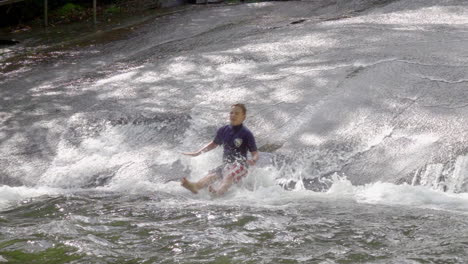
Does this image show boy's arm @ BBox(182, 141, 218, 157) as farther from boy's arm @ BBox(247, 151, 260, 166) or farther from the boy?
boy's arm @ BBox(247, 151, 260, 166)

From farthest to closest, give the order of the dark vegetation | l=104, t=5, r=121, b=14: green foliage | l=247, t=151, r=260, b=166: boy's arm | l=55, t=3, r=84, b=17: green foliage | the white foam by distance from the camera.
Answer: l=55, t=3, r=84, b=17: green foliage < l=104, t=5, r=121, b=14: green foliage < the dark vegetation < l=247, t=151, r=260, b=166: boy's arm < the white foam

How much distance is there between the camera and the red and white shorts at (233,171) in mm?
9188

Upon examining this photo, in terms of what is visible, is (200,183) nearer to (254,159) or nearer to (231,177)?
(231,177)

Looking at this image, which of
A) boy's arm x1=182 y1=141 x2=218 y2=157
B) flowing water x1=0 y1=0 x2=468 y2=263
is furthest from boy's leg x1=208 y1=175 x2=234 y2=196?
boy's arm x1=182 y1=141 x2=218 y2=157

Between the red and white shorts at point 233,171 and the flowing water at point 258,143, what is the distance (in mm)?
143

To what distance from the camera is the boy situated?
9.16 m

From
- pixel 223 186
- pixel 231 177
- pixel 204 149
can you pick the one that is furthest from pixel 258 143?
pixel 223 186

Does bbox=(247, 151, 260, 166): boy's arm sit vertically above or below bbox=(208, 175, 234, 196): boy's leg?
above

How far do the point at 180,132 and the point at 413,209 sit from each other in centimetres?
427

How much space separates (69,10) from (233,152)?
1367 centimetres

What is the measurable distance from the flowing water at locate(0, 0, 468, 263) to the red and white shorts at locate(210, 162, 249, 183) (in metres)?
0.14

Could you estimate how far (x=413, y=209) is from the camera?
778cm

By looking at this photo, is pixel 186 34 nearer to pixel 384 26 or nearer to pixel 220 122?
pixel 384 26

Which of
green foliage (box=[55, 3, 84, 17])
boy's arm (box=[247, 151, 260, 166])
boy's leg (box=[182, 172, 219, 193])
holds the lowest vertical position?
boy's leg (box=[182, 172, 219, 193])
